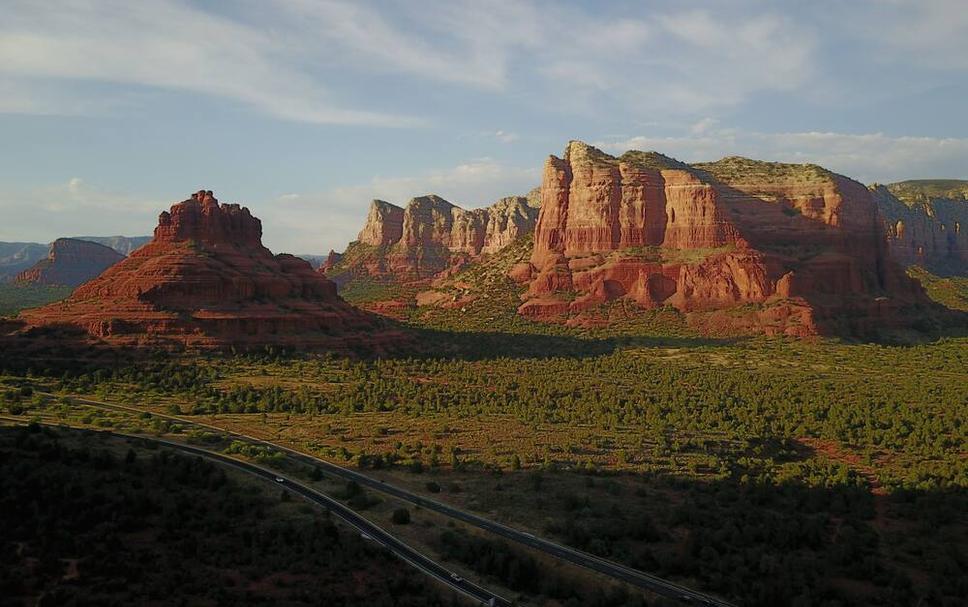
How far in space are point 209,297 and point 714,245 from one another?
3335 inches

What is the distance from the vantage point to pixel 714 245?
406 ft

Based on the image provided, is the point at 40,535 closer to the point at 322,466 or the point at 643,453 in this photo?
the point at 322,466

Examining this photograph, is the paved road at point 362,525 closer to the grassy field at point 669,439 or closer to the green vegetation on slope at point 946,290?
the grassy field at point 669,439

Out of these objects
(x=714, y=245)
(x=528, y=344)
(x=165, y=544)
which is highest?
(x=714, y=245)

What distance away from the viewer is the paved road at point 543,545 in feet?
91.5

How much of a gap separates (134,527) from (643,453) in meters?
34.6

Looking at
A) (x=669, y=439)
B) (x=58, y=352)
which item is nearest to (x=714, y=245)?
(x=669, y=439)

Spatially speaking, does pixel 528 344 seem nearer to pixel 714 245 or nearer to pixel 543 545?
pixel 714 245

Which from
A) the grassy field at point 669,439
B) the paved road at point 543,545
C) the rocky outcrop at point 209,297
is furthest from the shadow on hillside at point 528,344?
the paved road at point 543,545

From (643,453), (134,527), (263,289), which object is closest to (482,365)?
(263,289)

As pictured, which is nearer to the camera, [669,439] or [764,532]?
[764,532]

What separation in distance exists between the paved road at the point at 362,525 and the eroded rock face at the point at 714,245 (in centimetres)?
8548

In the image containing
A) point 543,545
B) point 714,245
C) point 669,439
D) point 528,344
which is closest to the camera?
point 543,545

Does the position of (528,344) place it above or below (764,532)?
above
